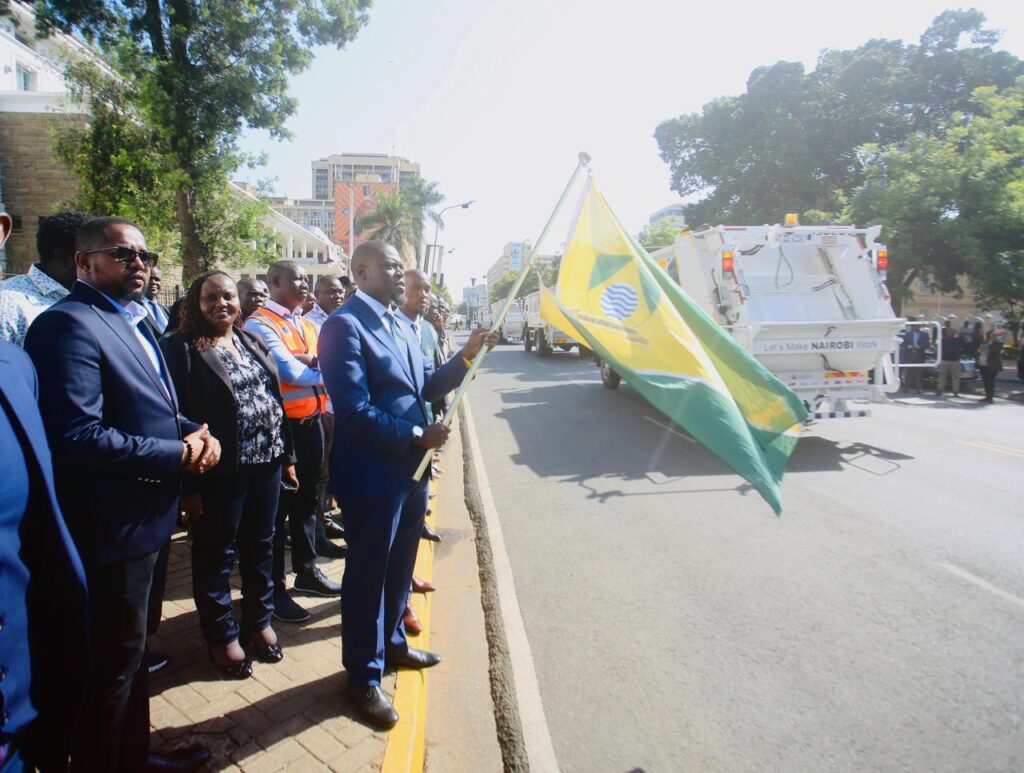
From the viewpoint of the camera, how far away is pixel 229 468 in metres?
2.96

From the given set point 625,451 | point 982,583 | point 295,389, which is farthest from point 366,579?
point 625,451

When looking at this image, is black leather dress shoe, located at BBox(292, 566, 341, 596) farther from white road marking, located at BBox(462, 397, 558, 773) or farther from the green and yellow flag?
the green and yellow flag

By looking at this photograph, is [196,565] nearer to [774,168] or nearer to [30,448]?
[30,448]

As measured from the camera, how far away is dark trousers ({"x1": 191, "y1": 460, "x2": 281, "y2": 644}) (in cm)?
299

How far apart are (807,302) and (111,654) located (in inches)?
373

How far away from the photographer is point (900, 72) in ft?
90.6

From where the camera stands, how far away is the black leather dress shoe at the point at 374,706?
271 centimetres

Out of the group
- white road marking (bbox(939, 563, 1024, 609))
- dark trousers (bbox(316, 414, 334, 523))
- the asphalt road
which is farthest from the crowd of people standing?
white road marking (bbox(939, 563, 1024, 609))

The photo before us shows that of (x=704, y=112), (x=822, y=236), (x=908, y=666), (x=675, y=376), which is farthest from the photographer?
(x=704, y=112)

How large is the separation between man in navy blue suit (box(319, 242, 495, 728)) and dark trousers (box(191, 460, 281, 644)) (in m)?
0.56

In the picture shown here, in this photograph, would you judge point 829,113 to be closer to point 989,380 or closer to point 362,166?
point 989,380

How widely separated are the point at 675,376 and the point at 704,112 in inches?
1341

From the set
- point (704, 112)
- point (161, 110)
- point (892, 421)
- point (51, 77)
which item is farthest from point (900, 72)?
point (51, 77)

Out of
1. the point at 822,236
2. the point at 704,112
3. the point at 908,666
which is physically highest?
the point at 704,112
